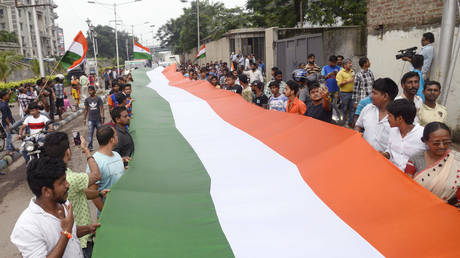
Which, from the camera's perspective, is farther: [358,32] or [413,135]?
[358,32]

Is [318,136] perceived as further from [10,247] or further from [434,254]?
[10,247]

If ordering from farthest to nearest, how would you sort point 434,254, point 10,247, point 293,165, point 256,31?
point 256,31 → point 10,247 → point 293,165 → point 434,254

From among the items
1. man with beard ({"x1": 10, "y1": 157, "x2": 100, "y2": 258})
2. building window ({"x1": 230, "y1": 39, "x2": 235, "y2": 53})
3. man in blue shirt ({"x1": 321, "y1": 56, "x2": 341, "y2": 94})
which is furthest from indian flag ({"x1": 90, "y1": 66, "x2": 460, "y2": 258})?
building window ({"x1": 230, "y1": 39, "x2": 235, "y2": 53})

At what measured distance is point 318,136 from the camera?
4055 mm

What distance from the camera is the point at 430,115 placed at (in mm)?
4176

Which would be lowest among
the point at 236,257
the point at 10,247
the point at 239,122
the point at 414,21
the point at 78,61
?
the point at 10,247

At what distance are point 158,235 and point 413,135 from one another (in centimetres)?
222

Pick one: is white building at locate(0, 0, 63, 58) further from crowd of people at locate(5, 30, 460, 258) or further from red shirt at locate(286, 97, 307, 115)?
crowd of people at locate(5, 30, 460, 258)

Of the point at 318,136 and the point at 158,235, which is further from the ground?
the point at 318,136

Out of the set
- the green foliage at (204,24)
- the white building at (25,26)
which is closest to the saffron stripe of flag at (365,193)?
the green foliage at (204,24)

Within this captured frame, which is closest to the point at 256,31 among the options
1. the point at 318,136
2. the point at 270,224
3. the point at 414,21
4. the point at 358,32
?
the point at 358,32

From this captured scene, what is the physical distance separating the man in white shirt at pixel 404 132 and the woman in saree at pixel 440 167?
0.21 meters

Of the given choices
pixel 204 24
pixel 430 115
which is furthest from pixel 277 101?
pixel 204 24

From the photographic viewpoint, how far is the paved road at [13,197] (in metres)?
5.03
